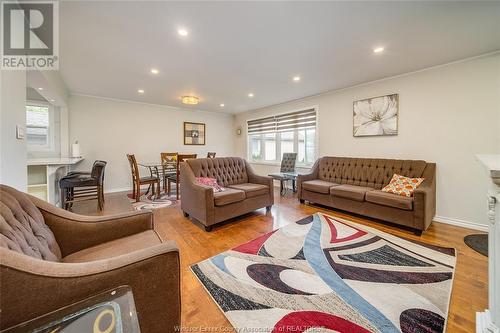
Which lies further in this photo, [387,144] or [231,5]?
[387,144]

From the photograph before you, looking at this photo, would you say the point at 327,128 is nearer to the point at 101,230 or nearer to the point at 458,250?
the point at 458,250

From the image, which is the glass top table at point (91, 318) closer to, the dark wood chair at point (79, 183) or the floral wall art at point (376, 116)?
the dark wood chair at point (79, 183)

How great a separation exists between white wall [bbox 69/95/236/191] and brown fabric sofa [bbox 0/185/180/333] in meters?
4.26

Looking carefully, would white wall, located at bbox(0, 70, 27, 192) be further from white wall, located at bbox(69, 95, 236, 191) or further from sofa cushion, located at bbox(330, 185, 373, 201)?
sofa cushion, located at bbox(330, 185, 373, 201)

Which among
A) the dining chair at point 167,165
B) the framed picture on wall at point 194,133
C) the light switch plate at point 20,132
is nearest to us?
the light switch plate at point 20,132

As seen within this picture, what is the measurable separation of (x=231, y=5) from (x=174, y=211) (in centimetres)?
311

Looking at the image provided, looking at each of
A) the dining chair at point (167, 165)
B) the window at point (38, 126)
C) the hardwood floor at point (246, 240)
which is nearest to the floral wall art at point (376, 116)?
the hardwood floor at point (246, 240)

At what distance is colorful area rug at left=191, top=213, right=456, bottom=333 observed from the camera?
1.30m

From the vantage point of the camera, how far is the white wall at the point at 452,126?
105 inches

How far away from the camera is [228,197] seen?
2.81m

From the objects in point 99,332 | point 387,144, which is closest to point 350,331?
point 99,332

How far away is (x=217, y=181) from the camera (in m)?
3.43

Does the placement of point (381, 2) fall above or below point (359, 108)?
above

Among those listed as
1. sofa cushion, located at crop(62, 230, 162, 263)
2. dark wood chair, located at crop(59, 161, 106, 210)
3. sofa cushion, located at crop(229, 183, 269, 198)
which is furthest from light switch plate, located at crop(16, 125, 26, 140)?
sofa cushion, located at crop(229, 183, 269, 198)
